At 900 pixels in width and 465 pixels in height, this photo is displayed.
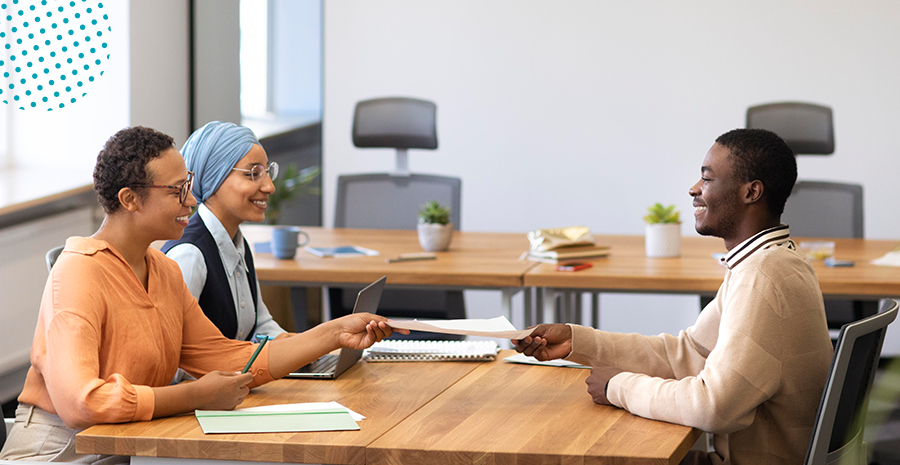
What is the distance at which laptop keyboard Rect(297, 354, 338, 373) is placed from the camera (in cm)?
195

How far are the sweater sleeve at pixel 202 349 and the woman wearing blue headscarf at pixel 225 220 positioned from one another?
0.45 feet

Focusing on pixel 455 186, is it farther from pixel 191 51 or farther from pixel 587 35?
pixel 191 51

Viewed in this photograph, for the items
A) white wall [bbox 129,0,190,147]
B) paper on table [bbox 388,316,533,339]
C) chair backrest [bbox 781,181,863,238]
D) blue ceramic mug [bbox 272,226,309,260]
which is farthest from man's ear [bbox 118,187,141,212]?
white wall [bbox 129,0,190,147]

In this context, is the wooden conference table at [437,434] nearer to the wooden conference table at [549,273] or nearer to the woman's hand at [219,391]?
the woman's hand at [219,391]

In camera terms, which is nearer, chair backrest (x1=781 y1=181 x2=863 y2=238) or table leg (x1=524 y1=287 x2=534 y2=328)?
table leg (x1=524 y1=287 x2=534 y2=328)

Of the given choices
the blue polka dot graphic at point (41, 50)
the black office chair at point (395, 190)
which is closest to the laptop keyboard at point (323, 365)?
the black office chair at point (395, 190)

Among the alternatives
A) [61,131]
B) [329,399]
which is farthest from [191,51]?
[329,399]

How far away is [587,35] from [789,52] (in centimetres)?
114

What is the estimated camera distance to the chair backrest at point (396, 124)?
400 cm

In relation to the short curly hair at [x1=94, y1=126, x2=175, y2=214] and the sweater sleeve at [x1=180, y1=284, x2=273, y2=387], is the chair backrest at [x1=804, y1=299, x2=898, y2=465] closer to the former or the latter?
the sweater sleeve at [x1=180, y1=284, x2=273, y2=387]

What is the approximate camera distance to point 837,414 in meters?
1.57

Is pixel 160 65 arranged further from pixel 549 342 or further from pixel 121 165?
pixel 549 342

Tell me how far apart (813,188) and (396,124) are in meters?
1.83

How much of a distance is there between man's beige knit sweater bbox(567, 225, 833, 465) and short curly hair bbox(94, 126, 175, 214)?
3.24 feet
